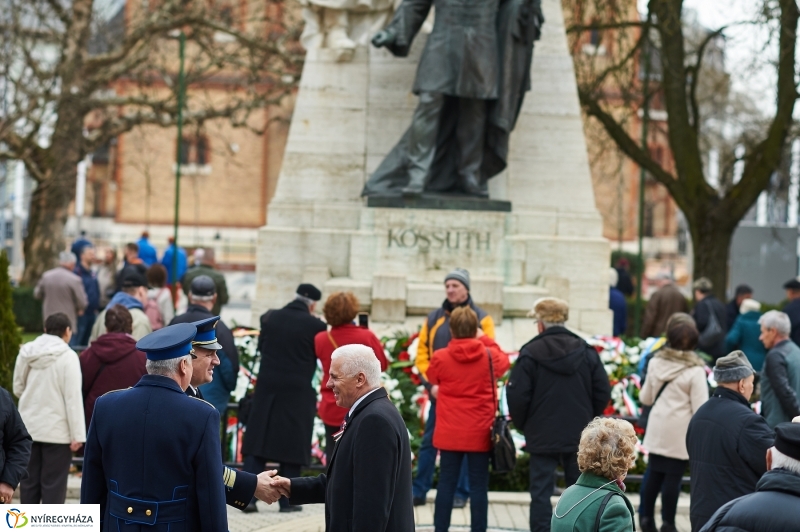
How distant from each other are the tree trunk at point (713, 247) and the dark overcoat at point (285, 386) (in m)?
11.2

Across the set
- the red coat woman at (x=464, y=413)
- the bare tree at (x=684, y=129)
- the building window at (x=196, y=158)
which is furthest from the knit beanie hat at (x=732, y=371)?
the building window at (x=196, y=158)

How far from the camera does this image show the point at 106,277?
17812 mm

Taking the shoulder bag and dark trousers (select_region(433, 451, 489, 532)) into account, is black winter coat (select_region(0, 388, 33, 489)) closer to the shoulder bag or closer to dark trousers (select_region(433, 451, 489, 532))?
dark trousers (select_region(433, 451, 489, 532))

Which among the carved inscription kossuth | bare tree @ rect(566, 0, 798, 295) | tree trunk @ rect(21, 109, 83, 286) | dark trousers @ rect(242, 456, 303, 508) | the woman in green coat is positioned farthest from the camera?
tree trunk @ rect(21, 109, 83, 286)

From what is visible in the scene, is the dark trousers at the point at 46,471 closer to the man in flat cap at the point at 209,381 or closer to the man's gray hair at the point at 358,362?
the man in flat cap at the point at 209,381

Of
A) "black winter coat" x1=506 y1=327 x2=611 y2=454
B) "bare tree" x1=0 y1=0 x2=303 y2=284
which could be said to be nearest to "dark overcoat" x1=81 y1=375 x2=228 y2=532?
"black winter coat" x1=506 y1=327 x2=611 y2=454

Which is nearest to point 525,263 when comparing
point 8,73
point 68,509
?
point 68,509

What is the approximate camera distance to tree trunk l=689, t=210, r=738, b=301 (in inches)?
741

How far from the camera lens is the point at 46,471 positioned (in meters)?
8.03

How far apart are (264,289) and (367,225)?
4.29ft

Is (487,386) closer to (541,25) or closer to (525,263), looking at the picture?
(525,263)

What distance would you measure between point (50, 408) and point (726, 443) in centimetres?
426

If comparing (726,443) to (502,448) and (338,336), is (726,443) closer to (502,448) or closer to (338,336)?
(502,448)

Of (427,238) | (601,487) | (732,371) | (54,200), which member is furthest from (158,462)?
(54,200)
